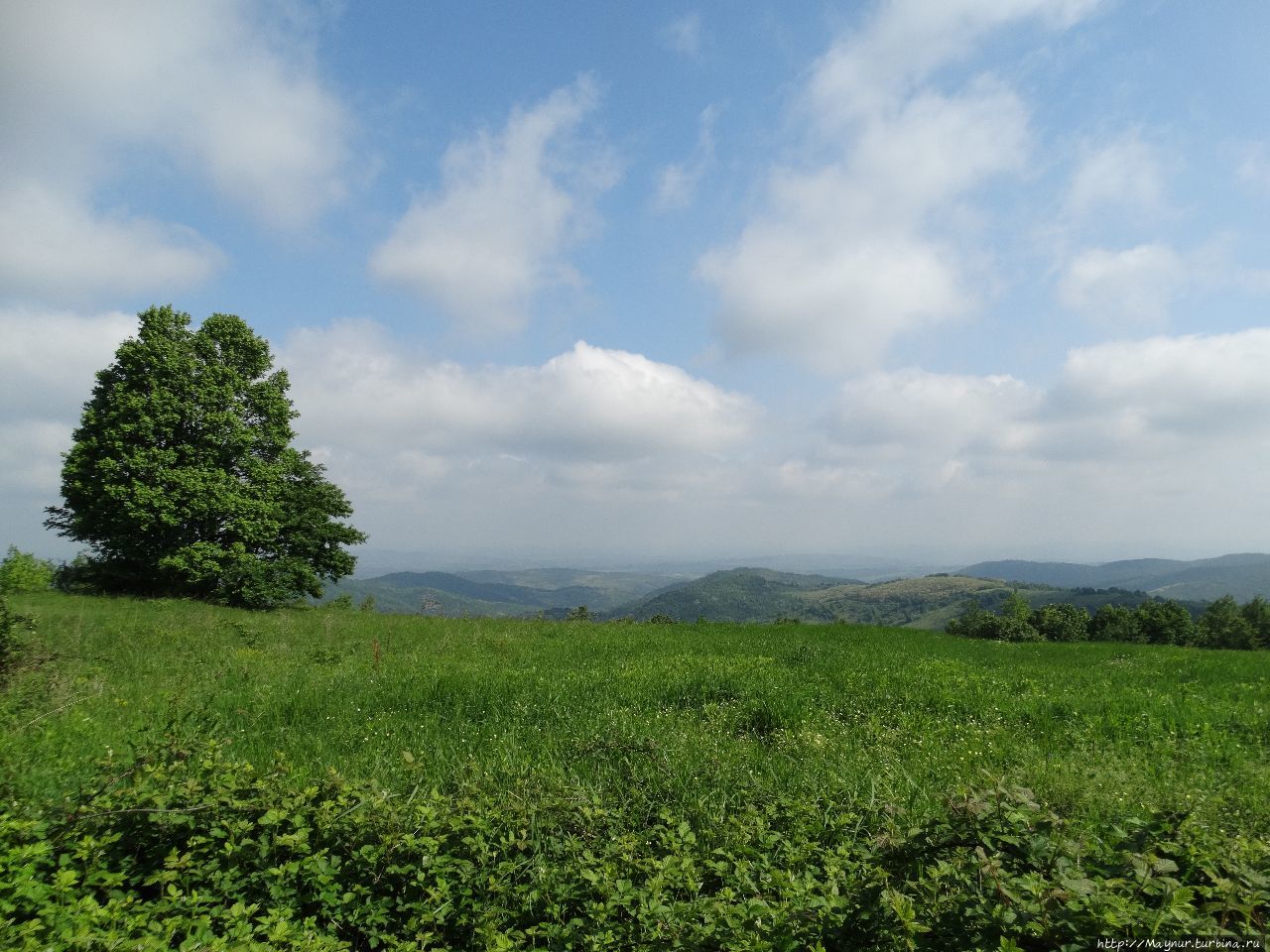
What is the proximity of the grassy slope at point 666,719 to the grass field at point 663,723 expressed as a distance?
0.14 feet

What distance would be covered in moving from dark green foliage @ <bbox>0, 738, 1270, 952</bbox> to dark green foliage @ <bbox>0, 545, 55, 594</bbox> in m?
32.0

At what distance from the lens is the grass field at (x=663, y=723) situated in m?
5.53

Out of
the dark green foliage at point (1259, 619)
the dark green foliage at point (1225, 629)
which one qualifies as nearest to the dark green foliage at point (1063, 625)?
the dark green foliage at point (1225, 629)

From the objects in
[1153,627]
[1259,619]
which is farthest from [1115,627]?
[1259,619]

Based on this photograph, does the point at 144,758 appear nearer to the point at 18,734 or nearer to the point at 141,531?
the point at 18,734

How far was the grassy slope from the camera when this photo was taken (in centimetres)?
579

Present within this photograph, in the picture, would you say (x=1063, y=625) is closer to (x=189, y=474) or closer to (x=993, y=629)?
(x=993, y=629)

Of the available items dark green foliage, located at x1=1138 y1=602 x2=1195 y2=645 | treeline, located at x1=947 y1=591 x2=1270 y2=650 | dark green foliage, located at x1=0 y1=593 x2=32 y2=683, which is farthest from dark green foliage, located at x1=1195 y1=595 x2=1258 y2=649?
dark green foliage, located at x1=0 y1=593 x2=32 y2=683

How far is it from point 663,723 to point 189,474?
83.5 ft

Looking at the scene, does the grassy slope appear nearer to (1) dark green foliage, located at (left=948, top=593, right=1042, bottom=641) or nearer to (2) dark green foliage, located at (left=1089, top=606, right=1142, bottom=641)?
(1) dark green foliage, located at (left=948, top=593, right=1042, bottom=641)

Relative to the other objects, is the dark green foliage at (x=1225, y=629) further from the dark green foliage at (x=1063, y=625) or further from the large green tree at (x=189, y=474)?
the large green tree at (x=189, y=474)

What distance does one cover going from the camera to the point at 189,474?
23.9 m

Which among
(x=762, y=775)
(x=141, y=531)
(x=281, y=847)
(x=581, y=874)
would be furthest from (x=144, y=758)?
(x=141, y=531)

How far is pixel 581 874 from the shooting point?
12.6 ft
